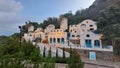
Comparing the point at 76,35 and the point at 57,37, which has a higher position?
the point at 76,35

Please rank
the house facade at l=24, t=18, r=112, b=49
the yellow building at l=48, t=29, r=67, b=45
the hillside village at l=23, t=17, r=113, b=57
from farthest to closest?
the yellow building at l=48, t=29, r=67, b=45, the house facade at l=24, t=18, r=112, b=49, the hillside village at l=23, t=17, r=113, b=57

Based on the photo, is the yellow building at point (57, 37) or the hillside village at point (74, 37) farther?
the yellow building at point (57, 37)

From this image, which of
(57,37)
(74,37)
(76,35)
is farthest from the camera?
(57,37)

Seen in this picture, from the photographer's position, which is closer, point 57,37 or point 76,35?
point 76,35

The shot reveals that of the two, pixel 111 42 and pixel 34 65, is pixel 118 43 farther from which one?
pixel 34 65

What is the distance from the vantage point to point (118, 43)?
75.6ft

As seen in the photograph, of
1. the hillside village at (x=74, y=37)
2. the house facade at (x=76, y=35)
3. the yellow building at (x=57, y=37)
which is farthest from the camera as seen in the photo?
the yellow building at (x=57, y=37)

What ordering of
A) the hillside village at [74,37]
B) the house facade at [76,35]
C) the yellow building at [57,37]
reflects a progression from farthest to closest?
the yellow building at [57,37], the house facade at [76,35], the hillside village at [74,37]

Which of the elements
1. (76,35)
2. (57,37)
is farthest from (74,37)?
(57,37)

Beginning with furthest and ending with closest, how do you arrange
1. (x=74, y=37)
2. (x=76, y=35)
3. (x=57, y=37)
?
1. (x=57, y=37)
2. (x=76, y=35)
3. (x=74, y=37)

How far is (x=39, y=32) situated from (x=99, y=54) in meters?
18.3

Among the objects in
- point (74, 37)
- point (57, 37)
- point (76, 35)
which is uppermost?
point (76, 35)

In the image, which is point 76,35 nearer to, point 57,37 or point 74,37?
point 74,37

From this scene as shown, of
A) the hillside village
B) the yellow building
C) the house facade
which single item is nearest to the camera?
the hillside village
